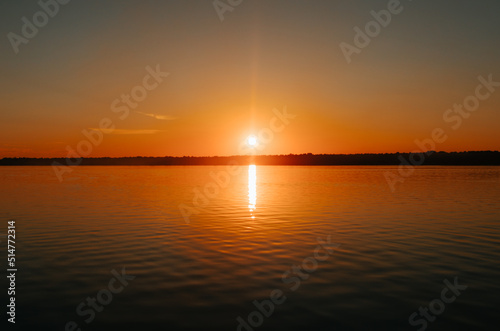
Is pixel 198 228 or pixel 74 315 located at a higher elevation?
pixel 198 228

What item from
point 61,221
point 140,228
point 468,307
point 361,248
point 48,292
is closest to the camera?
point 468,307

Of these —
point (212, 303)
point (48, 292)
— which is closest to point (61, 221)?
point (48, 292)

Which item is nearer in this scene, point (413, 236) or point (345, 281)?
point (345, 281)

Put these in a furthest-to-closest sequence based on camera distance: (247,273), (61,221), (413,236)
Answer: (61,221), (413,236), (247,273)

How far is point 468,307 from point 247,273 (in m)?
7.75

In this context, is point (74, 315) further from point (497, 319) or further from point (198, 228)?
point (198, 228)

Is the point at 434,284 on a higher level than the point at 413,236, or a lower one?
lower

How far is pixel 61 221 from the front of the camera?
29812 millimetres

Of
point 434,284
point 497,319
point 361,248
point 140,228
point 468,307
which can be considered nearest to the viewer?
point 497,319

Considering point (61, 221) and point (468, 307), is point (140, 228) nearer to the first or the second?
point (61, 221)

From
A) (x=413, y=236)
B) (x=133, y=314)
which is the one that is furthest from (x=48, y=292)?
(x=413, y=236)

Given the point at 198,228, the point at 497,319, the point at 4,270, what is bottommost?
the point at 497,319

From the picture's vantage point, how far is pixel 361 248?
20.4m

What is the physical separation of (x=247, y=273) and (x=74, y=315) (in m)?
6.57
